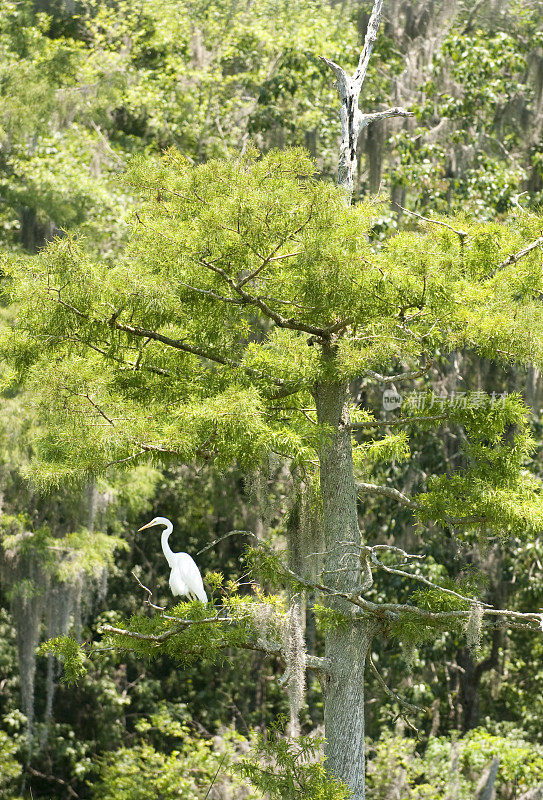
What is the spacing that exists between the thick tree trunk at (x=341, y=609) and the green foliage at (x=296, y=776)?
0.50 ft

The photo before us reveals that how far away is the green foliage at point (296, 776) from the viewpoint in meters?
4.79

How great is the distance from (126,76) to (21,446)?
509cm

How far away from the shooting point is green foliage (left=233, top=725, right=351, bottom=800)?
4.79 metres

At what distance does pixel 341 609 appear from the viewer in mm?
5332

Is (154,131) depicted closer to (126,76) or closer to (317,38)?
(126,76)

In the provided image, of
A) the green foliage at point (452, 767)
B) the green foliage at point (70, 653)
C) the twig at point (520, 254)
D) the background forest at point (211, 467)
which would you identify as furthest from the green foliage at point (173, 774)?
the twig at point (520, 254)

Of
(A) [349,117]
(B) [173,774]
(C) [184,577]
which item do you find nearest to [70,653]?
(C) [184,577]

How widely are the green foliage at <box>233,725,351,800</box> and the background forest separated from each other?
3.04 metres

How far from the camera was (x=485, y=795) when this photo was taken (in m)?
7.91

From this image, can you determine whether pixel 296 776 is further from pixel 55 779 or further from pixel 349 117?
pixel 55 779

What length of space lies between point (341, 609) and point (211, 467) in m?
5.22

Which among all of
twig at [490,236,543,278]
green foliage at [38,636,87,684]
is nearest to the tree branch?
twig at [490,236,543,278]

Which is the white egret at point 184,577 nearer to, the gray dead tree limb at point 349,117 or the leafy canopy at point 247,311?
the leafy canopy at point 247,311

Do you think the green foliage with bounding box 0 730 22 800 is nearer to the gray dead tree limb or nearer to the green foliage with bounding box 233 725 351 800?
the green foliage with bounding box 233 725 351 800
